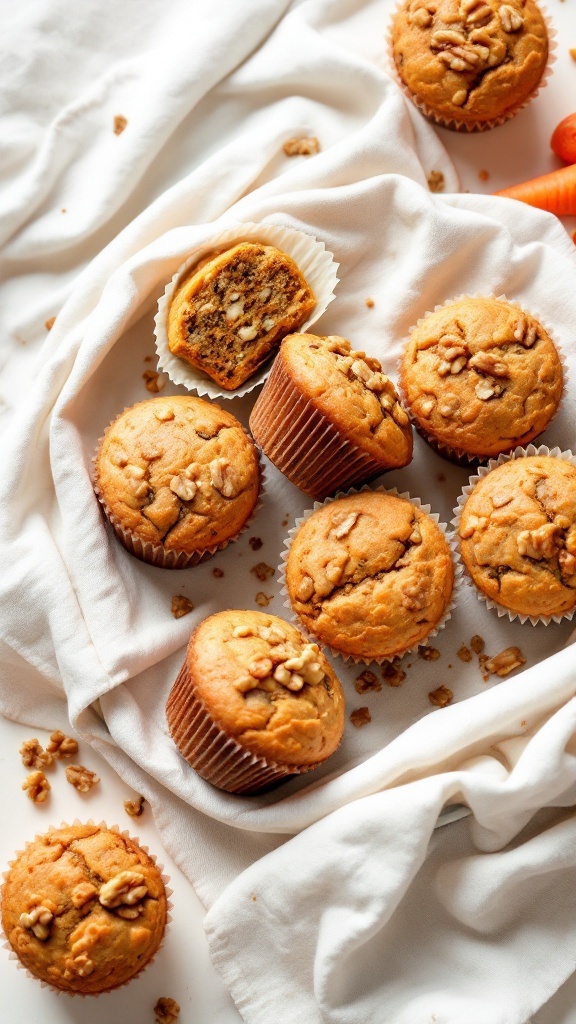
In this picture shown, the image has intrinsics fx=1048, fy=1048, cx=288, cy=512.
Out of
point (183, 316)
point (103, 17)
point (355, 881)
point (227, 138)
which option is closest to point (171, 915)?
point (355, 881)

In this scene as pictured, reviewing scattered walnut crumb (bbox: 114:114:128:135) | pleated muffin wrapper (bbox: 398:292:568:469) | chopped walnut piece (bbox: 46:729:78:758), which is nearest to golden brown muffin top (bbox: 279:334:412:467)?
pleated muffin wrapper (bbox: 398:292:568:469)

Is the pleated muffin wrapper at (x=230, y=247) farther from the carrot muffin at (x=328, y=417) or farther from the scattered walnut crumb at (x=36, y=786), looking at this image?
the scattered walnut crumb at (x=36, y=786)

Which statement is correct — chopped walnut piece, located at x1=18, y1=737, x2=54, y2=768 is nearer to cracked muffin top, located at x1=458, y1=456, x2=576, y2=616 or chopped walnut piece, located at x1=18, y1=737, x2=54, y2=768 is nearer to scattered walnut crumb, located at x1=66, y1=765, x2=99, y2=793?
scattered walnut crumb, located at x1=66, y1=765, x2=99, y2=793

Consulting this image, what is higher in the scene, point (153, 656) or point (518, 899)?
point (153, 656)

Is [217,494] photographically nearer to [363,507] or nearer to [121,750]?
[363,507]

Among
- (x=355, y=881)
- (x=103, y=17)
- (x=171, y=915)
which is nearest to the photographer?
(x=355, y=881)

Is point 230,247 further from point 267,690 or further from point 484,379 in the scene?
point 267,690
